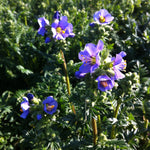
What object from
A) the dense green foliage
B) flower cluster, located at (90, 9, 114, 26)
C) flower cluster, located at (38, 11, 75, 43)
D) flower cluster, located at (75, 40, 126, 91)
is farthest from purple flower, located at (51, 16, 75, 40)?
flower cluster, located at (75, 40, 126, 91)

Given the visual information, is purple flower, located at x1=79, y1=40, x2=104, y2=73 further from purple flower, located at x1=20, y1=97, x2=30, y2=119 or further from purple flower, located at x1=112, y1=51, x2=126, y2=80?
purple flower, located at x1=20, y1=97, x2=30, y2=119

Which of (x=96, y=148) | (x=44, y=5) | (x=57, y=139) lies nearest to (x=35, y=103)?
(x=57, y=139)

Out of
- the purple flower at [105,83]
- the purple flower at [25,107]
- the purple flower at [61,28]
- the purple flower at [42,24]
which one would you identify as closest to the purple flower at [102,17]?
the purple flower at [61,28]

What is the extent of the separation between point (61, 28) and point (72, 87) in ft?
4.50

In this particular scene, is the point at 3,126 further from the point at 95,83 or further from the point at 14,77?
the point at 95,83

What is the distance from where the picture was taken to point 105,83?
1635 mm

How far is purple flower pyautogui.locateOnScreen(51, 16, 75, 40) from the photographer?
8.31 ft

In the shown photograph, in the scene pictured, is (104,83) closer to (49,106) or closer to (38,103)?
(49,106)

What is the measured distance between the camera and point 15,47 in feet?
12.3

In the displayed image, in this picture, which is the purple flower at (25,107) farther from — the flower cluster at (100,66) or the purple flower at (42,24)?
the purple flower at (42,24)

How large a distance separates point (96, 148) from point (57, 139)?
499 mm

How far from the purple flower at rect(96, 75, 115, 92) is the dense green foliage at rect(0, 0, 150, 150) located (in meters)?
0.12

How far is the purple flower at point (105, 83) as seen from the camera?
1581 millimetres

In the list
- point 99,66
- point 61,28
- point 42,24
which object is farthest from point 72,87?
point 99,66
